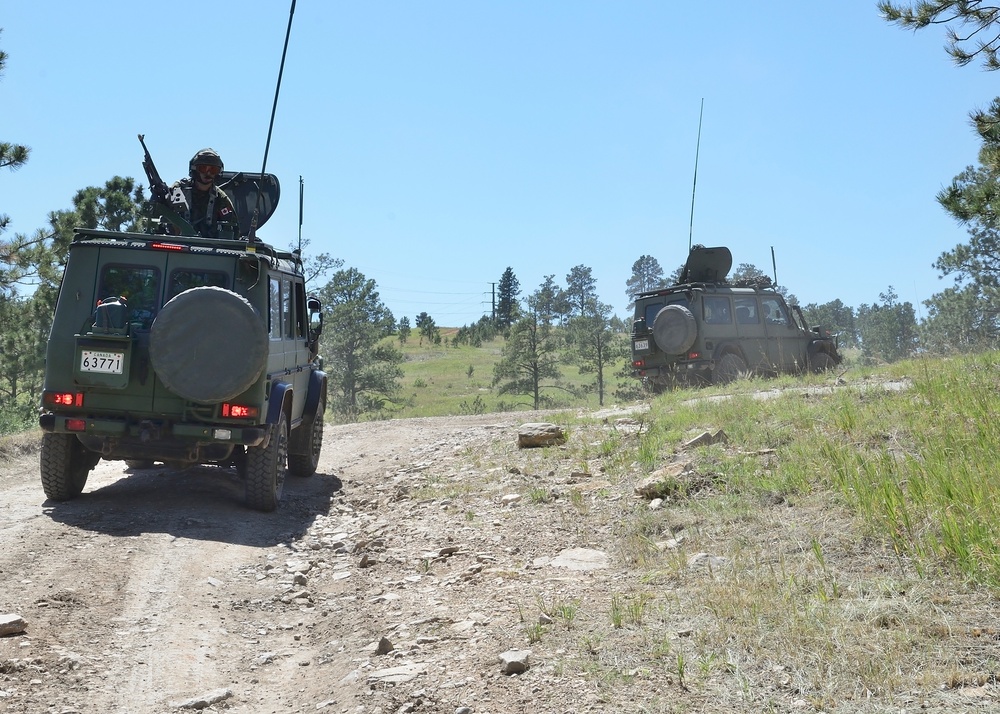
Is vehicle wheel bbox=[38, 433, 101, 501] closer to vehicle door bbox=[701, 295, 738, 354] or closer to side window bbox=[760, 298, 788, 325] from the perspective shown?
vehicle door bbox=[701, 295, 738, 354]

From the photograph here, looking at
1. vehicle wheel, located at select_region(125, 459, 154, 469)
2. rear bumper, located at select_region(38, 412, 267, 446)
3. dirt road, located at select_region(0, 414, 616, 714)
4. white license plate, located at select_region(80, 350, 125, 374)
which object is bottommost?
dirt road, located at select_region(0, 414, 616, 714)

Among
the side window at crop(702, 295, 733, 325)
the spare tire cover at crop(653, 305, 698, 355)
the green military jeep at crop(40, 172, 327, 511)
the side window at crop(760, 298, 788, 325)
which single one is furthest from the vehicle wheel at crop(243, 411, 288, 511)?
the side window at crop(760, 298, 788, 325)

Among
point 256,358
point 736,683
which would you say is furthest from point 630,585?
point 256,358

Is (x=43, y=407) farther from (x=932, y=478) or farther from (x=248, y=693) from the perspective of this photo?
(x=932, y=478)

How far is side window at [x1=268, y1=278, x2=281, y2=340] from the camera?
322 inches

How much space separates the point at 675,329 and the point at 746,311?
1.67m

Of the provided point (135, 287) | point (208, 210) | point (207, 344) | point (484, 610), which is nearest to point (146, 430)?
point (207, 344)

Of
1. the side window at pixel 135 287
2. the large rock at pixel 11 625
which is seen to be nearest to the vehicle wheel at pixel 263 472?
the side window at pixel 135 287

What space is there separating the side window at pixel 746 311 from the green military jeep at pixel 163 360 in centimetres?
1027

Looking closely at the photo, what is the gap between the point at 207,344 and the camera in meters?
7.25

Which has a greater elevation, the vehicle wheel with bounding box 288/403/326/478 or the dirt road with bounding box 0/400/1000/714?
the vehicle wheel with bounding box 288/403/326/478

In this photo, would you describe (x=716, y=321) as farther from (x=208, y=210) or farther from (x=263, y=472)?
(x=263, y=472)

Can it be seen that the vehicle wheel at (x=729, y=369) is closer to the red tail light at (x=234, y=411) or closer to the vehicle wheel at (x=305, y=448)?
the vehicle wheel at (x=305, y=448)

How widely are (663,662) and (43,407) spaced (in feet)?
20.0
